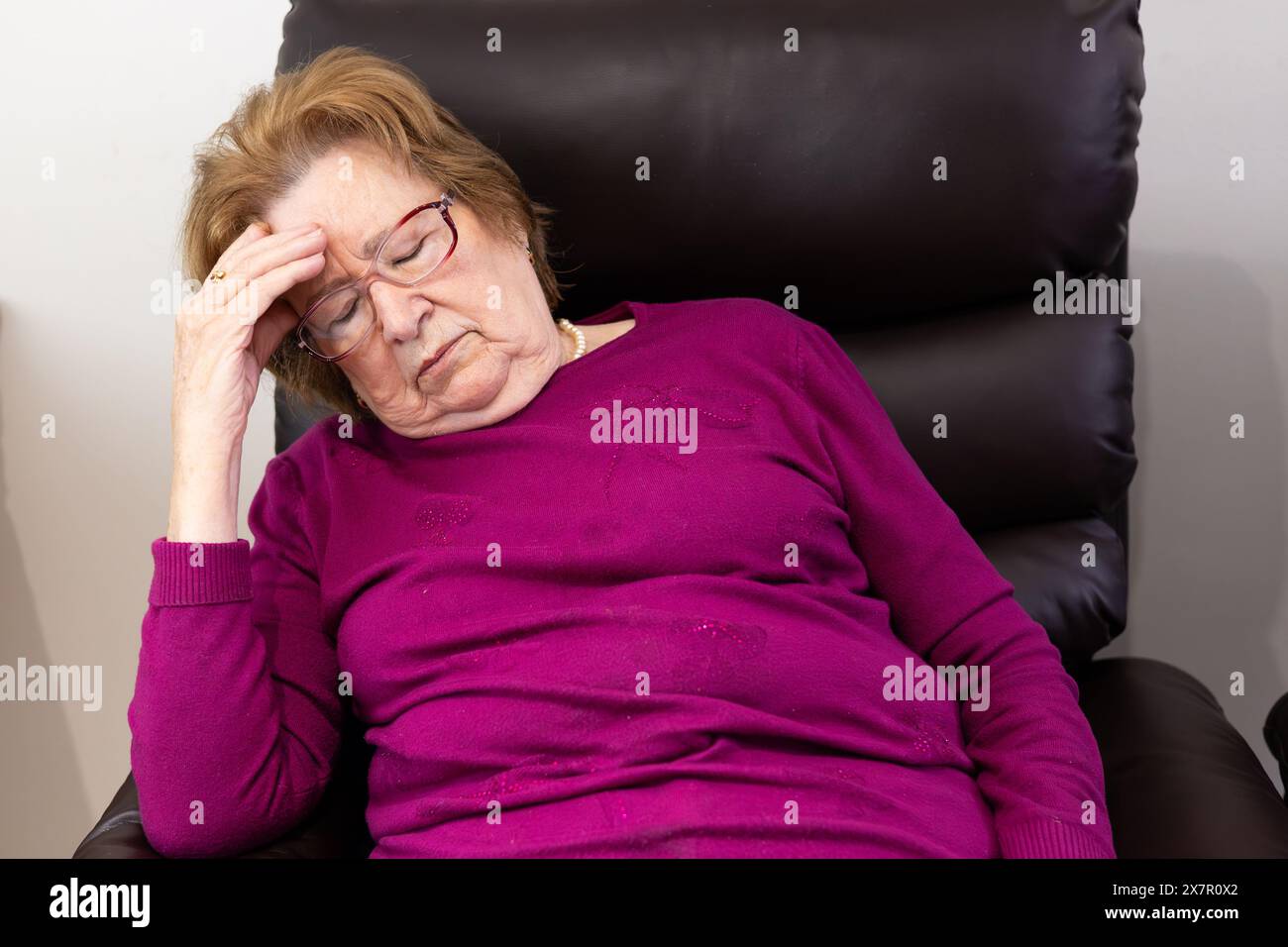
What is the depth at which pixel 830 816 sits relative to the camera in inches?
38.7

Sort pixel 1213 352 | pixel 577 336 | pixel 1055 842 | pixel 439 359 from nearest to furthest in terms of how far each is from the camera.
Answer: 1. pixel 1055 842
2. pixel 439 359
3. pixel 577 336
4. pixel 1213 352

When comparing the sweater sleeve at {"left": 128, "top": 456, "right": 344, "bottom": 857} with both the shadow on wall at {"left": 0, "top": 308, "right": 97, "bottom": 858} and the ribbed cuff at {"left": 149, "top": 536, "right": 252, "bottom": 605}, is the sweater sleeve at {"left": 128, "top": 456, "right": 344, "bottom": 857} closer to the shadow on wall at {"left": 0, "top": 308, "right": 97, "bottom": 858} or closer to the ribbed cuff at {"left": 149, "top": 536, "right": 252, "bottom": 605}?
the ribbed cuff at {"left": 149, "top": 536, "right": 252, "bottom": 605}

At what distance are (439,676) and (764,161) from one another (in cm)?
62

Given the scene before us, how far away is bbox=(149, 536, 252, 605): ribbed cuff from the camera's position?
3.43ft

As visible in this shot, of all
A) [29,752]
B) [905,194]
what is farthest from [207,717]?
[29,752]

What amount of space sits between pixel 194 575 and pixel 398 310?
286 mm

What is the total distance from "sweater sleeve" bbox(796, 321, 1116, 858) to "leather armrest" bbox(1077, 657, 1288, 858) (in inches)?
2.5

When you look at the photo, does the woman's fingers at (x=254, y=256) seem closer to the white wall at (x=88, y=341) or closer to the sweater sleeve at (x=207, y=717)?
the sweater sleeve at (x=207, y=717)

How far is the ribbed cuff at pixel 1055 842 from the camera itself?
1.03 metres

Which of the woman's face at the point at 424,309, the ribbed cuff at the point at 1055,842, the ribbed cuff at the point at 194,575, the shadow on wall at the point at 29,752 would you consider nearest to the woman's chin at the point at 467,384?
the woman's face at the point at 424,309

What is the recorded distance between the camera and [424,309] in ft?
3.67

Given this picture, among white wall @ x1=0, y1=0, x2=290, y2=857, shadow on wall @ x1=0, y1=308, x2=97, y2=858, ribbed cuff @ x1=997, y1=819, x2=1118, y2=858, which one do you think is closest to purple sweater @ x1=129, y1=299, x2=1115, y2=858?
ribbed cuff @ x1=997, y1=819, x2=1118, y2=858

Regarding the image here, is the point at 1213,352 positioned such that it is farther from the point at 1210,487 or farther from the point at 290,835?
the point at 290,835
